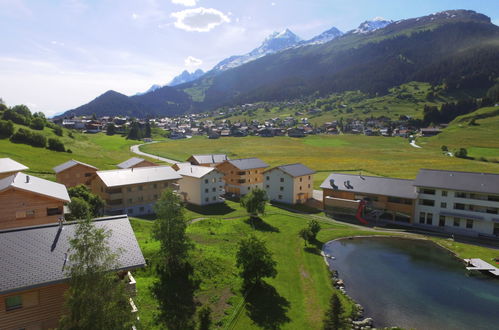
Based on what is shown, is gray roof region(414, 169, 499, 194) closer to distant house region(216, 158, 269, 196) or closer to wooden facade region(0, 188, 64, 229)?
distant house region(216, 158, 269, 196)

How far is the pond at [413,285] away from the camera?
3155 centimetres

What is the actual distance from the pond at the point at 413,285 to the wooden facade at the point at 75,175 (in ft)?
192

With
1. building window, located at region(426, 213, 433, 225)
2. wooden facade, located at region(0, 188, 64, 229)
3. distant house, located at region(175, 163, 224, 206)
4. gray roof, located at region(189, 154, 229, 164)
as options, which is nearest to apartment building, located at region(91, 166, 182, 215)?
distant house, located at region(175, 163, 224, 206)

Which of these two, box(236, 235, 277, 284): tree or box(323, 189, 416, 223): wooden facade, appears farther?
box(323, 189, 416, 223): wooden facade

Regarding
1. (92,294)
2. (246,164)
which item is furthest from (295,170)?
(92,294)

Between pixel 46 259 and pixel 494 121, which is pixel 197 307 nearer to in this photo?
pixel 46 259

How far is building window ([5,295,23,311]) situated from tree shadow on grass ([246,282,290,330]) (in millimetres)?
18158

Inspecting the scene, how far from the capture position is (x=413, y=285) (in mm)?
38344

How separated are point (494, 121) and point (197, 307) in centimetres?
23246

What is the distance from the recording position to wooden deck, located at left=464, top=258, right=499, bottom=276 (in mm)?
40716

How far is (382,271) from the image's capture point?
137ft

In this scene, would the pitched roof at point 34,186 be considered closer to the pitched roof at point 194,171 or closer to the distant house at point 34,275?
the distant house at point 34,275

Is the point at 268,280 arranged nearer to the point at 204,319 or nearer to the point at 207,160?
the point at 204,319

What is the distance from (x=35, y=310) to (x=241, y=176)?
64002mm
